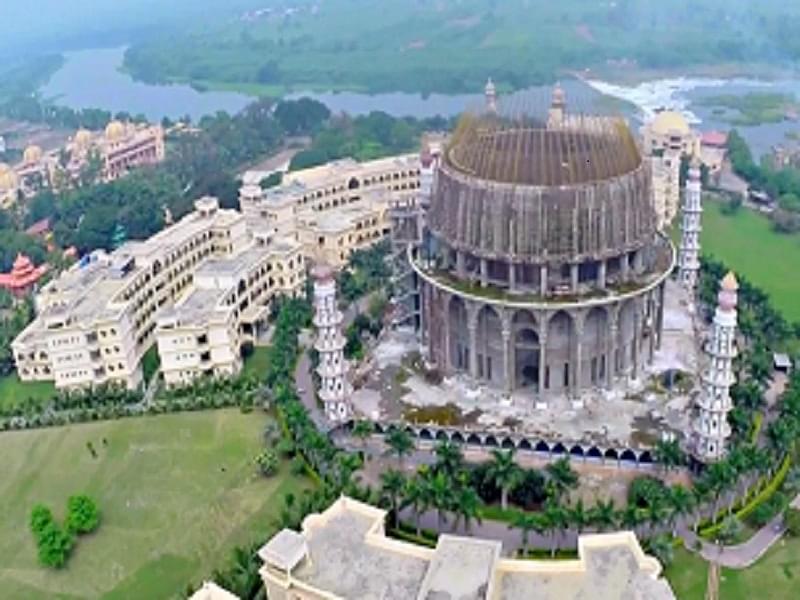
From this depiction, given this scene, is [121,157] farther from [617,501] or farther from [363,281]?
[617,501]

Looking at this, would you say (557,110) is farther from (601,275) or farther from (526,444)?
(526,444)

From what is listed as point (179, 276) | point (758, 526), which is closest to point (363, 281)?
point (179, 276)

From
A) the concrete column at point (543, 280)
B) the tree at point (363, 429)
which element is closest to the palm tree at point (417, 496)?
the tree at point (363, 429)

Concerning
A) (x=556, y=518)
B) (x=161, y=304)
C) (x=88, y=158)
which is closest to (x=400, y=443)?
(x=556, y=518)

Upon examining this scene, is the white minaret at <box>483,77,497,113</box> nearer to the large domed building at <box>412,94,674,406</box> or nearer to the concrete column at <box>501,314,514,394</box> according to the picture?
the large domed building at <box>412,94,674,406</box>

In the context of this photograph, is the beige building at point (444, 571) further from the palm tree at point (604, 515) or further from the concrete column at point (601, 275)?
the concrete column at point (601, 275)

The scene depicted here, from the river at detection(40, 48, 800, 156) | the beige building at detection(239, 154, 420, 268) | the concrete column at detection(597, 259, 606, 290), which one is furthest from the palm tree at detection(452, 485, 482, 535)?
the river at detection(40, 48, 800, 156)

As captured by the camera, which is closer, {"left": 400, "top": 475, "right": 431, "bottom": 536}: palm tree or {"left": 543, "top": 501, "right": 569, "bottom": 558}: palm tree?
{"left": 543, "top": 501, "right": 569, "bottom": 558}: palm tree
